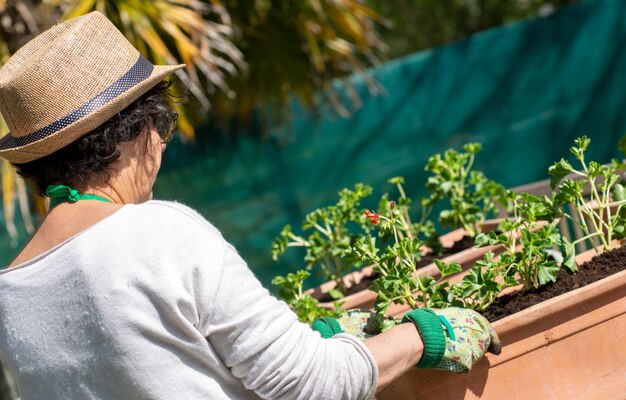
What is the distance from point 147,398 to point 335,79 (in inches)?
161

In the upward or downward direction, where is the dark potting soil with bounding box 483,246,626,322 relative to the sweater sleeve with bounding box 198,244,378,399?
downward

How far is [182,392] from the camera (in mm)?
1482

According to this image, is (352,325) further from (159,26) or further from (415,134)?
(415,134)

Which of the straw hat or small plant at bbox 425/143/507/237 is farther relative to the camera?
small plant at bbox 425/143/507/237

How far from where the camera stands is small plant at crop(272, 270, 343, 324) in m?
2.03

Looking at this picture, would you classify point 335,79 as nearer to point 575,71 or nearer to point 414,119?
point 414,119

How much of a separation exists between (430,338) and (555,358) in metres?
0.30

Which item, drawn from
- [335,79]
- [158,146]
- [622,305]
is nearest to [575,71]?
[335,79]

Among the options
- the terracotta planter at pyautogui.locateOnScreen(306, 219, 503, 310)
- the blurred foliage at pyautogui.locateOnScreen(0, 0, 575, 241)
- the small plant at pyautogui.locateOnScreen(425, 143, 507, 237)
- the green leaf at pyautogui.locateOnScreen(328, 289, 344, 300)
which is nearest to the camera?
the terracotta planter at pyautogui.locateOnScreen(306, 219, 503, 310)

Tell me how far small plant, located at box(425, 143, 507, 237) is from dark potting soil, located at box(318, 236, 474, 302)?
0.12ft

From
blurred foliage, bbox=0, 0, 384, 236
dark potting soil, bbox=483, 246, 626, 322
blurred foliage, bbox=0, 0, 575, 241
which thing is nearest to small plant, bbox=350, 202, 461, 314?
dark potting soil, bbox=483, 246, 626, 322

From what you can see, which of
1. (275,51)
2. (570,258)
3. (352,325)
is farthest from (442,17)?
(352,325)

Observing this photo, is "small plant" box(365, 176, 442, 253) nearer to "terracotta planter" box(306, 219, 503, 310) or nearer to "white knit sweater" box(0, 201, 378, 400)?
"terracotta planter" box(306, 219, 503, 310)

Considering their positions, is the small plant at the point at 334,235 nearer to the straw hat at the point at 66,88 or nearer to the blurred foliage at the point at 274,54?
the straw hat at the point at 66,88
